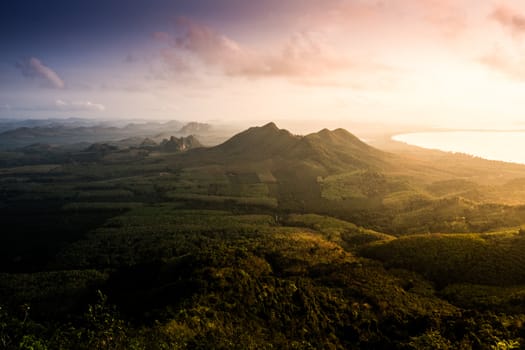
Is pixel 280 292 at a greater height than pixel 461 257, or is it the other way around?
pixel 461 257

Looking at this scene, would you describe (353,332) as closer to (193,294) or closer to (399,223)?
(193,294)

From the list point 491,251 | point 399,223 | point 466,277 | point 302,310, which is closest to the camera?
point 302,310

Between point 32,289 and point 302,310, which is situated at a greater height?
point 302,310

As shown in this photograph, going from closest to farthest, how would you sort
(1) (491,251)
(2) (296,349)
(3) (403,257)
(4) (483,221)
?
(2) (296,349), (1) (491,251), (3) (403,257), (4) (483,221)

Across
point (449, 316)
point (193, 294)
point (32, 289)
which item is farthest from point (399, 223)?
point (32, 289)

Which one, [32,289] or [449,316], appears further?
[32,289]

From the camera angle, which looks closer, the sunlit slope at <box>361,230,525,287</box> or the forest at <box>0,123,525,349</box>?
the forest at <box>0,123,525,349</box>

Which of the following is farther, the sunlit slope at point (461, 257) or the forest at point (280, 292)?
the sunlit slope at point (461, 257)

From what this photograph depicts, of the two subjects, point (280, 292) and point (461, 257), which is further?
point (461, 257)

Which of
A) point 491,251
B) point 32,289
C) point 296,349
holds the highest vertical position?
point 491,251

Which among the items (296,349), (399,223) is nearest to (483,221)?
(399,223)
